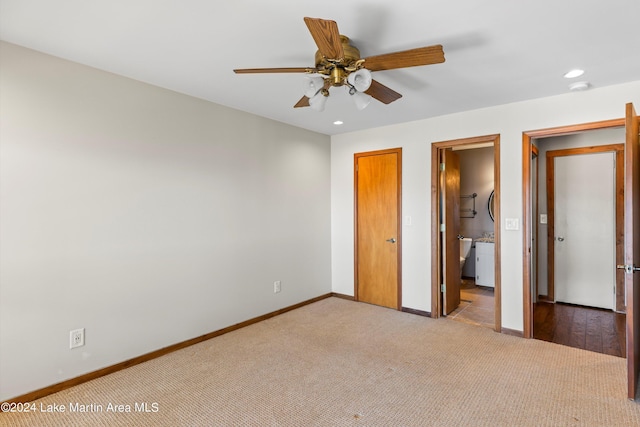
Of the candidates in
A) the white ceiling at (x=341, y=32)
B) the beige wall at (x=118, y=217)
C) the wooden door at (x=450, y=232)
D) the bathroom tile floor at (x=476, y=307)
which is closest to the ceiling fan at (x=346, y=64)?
the white ceiling at (x=341, y=32)

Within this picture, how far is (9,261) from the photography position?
2.16 metres

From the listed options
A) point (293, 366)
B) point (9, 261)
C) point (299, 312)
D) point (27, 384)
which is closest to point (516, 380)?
point (293, 366)

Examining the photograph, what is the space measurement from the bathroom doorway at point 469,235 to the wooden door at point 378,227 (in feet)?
1.60

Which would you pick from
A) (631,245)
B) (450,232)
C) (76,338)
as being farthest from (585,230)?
(76,338)

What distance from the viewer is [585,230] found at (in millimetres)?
4234

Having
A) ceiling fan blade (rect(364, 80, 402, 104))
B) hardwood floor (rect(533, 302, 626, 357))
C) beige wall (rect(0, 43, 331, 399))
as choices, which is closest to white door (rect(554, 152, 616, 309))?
hardwood floor (rect(533, 302, 626, 357))

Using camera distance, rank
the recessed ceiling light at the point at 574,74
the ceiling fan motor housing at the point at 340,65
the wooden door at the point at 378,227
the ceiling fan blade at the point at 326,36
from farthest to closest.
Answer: the wooden door at the point at 378,227
the recessed ceiling light at the point at 574,74
the ceiling fan motor housing at the point at 340,65
the ceiling fan blade at the point at 326,36

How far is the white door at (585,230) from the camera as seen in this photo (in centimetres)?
409

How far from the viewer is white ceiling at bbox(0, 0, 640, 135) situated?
5.79ft

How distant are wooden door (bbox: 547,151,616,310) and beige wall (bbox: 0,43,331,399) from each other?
373 centimetres

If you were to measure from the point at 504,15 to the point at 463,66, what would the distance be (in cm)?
64

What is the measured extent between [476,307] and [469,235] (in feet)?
6.36

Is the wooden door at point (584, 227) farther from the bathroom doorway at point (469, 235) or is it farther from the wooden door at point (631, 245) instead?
the wooden door at point (631, 245)

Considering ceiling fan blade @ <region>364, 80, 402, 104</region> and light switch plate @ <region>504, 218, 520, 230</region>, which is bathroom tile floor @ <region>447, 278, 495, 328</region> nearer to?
light switch plate @ <region>504, 218, 520, 230</region>
